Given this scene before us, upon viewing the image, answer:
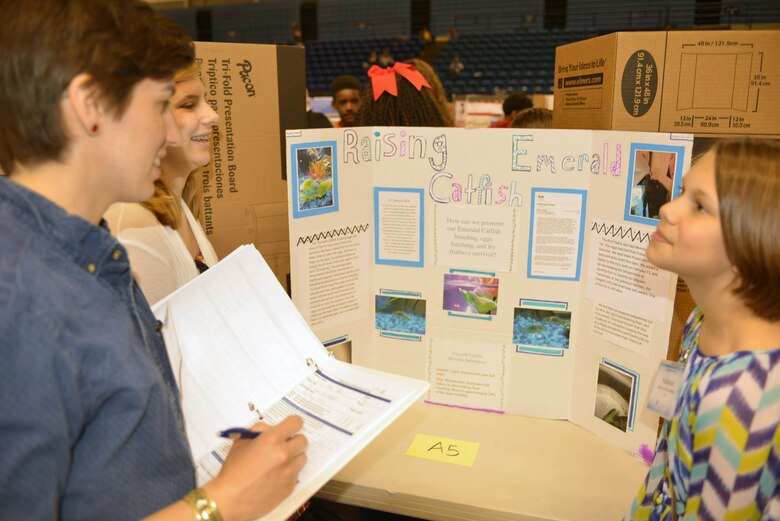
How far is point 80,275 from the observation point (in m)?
0.60

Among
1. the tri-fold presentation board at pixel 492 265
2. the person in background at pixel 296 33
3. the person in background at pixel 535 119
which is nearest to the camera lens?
Answer: the tri-fold presentation board at pixel 492 265

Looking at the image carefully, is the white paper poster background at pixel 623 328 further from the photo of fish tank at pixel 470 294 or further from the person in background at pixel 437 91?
the person in background at pixel 437 91

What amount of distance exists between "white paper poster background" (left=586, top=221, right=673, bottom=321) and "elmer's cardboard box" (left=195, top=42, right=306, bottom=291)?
975 mm

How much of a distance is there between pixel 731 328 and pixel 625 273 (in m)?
0.35

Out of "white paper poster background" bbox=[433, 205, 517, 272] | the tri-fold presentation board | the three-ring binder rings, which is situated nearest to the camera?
the three-ring binder rings

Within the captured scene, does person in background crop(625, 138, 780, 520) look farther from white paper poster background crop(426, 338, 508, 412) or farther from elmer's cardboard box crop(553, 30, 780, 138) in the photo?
white paper poster background crop(426, 338, 508, 412)

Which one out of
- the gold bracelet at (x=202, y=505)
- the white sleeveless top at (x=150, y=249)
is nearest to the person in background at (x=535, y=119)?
the white sleeveless top at (x=150, y=249)

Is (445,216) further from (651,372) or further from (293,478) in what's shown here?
(293,478)

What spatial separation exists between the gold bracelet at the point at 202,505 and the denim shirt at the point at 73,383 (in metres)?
0.02

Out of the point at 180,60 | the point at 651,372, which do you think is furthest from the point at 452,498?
the point at 180,60

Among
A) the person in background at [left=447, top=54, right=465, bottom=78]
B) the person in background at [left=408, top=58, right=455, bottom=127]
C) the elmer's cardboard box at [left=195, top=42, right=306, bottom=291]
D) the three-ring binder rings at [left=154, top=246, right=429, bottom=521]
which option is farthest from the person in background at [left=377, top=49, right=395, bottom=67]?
the three-ring binder rings at [left=154, top=246, right=429, bottom=521]

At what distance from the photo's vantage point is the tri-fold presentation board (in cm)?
117

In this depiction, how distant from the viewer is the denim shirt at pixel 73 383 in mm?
521

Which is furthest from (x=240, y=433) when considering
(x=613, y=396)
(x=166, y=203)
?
(x=613, y=396)
